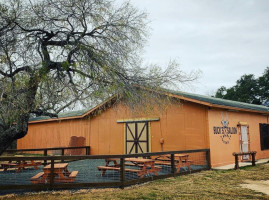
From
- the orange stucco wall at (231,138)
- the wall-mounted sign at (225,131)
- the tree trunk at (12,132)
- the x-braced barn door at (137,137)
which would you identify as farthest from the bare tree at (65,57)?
the x-braced barn door at (137,137)

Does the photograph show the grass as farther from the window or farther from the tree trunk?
the window

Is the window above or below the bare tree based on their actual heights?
below

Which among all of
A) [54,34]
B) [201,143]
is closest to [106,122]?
[201,143]

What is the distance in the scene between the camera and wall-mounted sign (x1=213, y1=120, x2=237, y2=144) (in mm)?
10702

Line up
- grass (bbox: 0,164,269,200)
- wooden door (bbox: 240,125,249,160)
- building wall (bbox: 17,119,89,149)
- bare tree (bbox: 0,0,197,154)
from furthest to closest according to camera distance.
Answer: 1. building wall (bbox: 17,119,89,149)
2. wooden door (bbox: 240,125,249,160)
3. bare tree (bbox: 0,0,197,154)
4. grass (bbox: 0,164,269,200)

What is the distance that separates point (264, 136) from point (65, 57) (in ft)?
37.9

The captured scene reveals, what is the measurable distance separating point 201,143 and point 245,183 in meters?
3.41

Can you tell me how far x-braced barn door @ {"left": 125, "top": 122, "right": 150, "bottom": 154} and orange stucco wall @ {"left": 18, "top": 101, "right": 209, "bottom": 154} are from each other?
0.29 metres

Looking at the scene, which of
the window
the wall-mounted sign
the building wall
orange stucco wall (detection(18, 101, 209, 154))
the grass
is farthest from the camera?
the building wall

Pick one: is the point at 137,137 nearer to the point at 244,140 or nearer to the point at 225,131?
the point at 225,131

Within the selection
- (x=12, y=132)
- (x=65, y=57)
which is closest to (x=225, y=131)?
(x=65, y=57)

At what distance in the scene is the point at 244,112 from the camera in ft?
41.2

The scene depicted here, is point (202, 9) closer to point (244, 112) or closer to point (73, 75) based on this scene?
point (244, 112)

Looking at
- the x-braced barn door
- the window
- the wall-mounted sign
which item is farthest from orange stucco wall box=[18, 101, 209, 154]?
the window
